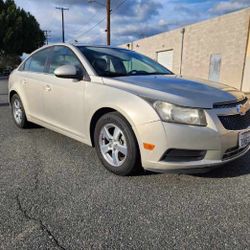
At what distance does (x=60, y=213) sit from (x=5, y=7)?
45944mm

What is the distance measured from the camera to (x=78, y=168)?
3.60m

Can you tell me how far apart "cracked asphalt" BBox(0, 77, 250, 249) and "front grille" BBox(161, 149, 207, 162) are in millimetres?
352

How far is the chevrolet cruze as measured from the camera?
9.32ft

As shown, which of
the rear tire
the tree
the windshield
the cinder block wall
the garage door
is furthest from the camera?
the tree

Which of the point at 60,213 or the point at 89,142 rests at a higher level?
the point at 89,142

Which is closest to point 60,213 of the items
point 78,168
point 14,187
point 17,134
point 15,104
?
point 14,187

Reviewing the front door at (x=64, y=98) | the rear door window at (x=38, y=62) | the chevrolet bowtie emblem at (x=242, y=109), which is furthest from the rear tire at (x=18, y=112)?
the chevrolet bowtie emblem at (x=242, y=109)

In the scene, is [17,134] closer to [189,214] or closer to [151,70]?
[151,70]

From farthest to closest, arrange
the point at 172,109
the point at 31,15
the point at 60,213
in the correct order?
the point at 31,15 < the point at 172,109 < the point at 60,213

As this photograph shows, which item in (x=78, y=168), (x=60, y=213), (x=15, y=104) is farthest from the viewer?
(x=15, y=104)

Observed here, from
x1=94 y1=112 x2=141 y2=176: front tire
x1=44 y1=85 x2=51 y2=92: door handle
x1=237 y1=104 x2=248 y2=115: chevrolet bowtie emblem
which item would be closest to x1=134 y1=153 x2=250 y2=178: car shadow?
x1=94 y1=112 x2=141 y2=176: front tire

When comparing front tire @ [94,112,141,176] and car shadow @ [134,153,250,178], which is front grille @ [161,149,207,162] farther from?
car shadow @ [134,153,250,178]

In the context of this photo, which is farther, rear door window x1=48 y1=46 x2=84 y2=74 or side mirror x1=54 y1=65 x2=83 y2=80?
rear door window x1=48 y1=46 x2=84 y2=74

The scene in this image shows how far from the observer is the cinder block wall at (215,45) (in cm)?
1616
